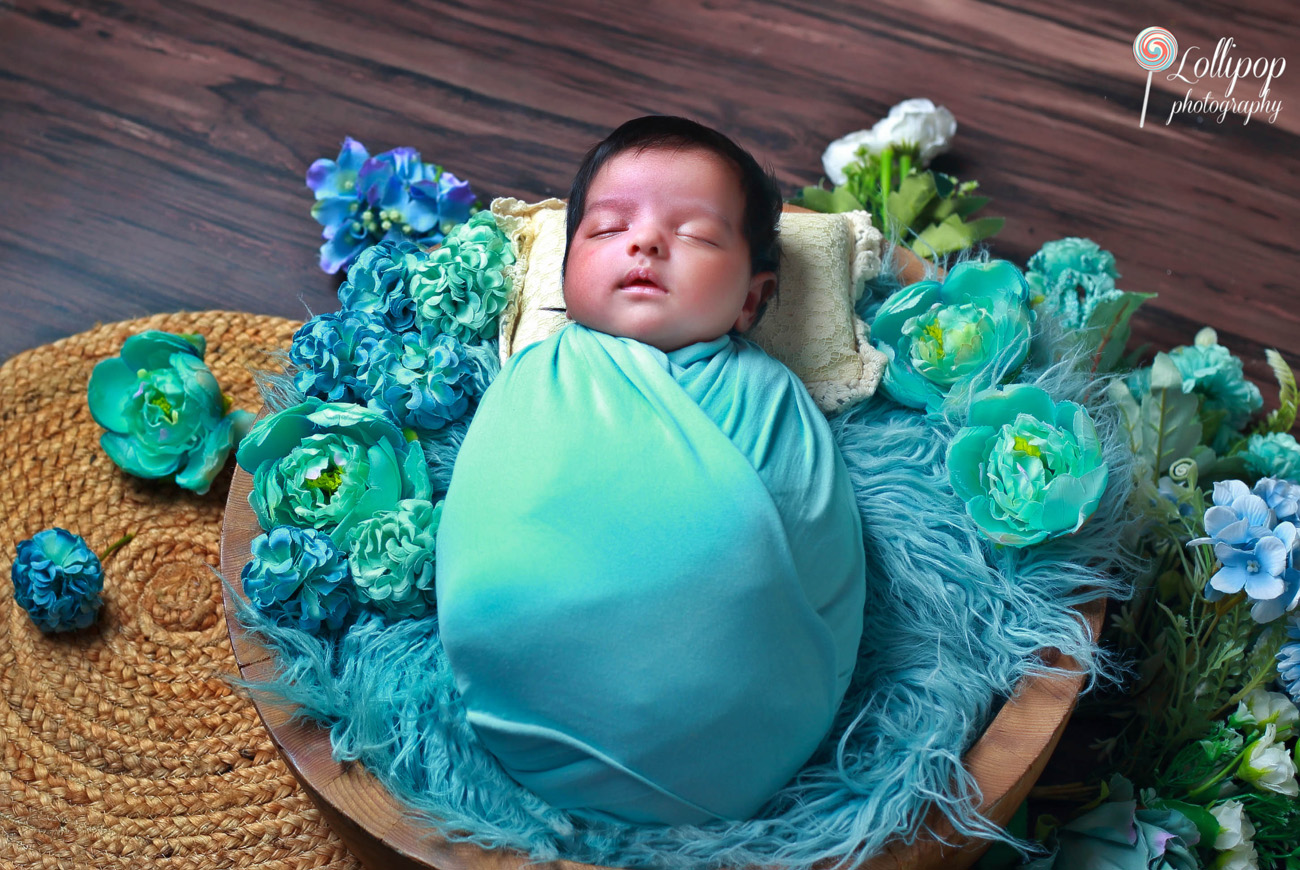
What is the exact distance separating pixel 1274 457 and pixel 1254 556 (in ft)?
→ 1.08

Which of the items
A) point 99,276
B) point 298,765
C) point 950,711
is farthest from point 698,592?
point 99,276

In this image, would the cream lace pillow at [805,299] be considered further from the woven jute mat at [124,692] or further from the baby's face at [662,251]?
the woven jute mat at [124,692]

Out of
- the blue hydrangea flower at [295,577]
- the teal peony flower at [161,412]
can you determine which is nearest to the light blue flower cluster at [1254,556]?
the blue hydrangea flower at [295,577]

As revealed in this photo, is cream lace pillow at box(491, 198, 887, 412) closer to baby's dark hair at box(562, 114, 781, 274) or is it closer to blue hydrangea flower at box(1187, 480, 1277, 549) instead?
baby's dark hair at box(562, 114, 781, 274)

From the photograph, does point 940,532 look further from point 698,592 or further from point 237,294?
point 237,294

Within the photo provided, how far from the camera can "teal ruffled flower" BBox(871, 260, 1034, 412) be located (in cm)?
125

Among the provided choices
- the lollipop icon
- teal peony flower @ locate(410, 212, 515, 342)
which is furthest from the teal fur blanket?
the lollipop icon

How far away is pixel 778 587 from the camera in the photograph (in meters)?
1.03

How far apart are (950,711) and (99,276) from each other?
58.6 inches

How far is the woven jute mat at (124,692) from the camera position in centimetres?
122

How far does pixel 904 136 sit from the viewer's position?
5.68 feet

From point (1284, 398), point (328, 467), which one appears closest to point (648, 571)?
point (328, 467)

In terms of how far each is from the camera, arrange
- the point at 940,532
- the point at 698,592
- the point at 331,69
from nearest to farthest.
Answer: the point at 698,592, the point at 940,532, the point at 331,69

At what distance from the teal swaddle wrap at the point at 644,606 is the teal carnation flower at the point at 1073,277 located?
23.7 inches
